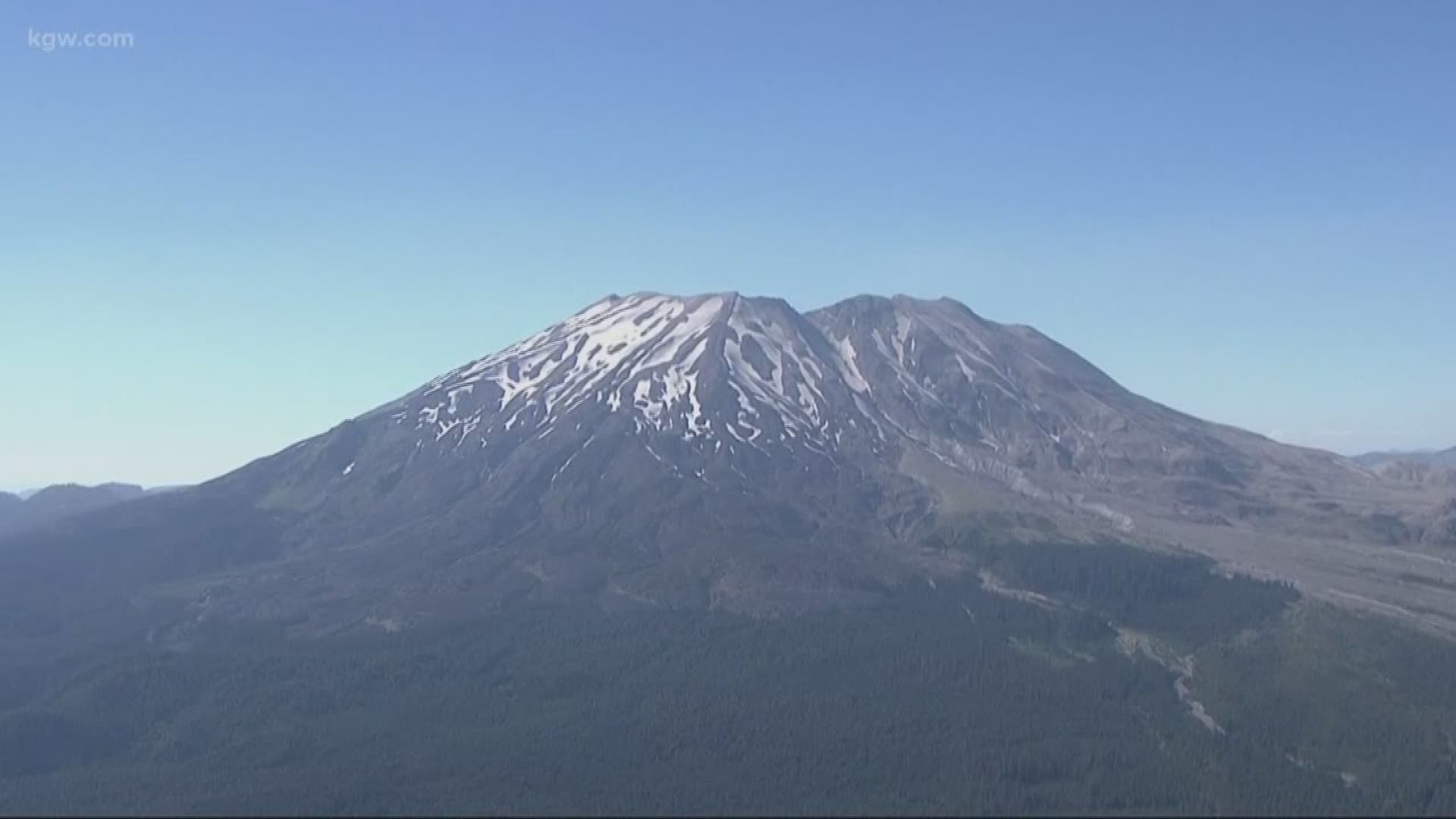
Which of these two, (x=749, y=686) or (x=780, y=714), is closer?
(x=780, y=714)

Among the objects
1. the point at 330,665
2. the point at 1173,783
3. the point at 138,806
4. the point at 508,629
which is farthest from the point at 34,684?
the point at 1173,783

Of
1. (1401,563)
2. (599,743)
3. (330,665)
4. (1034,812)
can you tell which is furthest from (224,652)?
(1401,563)

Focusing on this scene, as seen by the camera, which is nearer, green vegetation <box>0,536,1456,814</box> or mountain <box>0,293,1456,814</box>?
green vegetation <box>0,536,1456,814</box>

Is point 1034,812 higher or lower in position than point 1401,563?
lower

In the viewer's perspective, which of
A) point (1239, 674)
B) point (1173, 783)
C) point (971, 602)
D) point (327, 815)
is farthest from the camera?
point (971, 602)

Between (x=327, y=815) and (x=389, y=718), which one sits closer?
(x=327, y=815)

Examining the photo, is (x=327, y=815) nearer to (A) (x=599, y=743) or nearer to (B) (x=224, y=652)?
(A) (x=599, y=743)

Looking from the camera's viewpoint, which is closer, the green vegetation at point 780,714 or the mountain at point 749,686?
the green vegetation at point 780,714

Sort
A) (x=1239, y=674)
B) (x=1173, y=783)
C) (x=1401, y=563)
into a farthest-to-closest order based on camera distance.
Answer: (x=1401, y=563), (x=1239, y=674), (x=1173, y=783)
